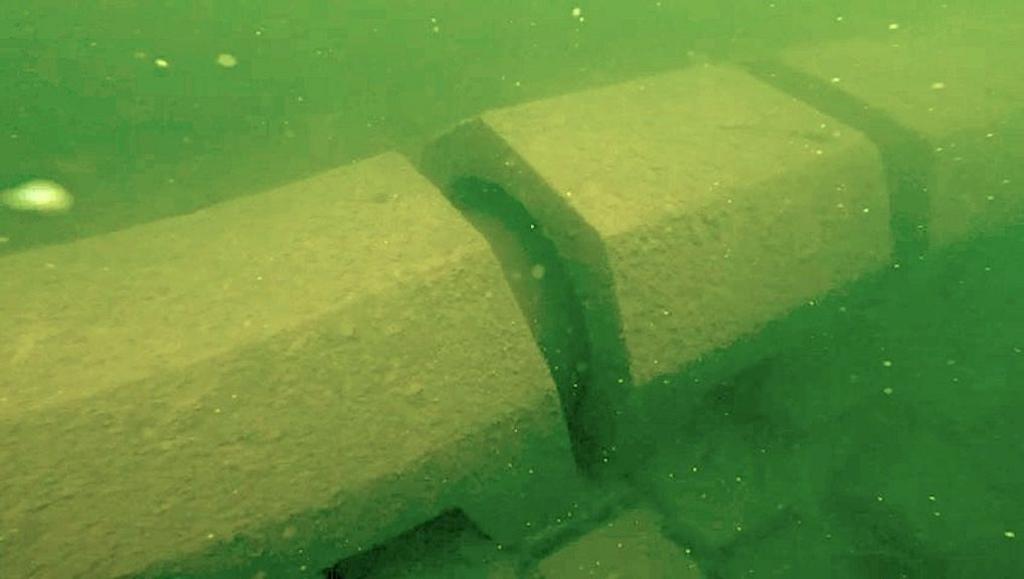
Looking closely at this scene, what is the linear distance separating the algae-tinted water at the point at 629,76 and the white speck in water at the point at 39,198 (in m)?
0.06

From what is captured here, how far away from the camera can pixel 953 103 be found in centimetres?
235

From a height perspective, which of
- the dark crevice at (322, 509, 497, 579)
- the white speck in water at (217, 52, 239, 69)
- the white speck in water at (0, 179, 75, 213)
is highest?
the white speck in water at (217, 52, 239, 69)

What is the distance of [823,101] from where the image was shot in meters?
2.39

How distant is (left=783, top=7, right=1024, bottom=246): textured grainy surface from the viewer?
2207 mm

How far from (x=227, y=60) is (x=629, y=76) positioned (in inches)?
126

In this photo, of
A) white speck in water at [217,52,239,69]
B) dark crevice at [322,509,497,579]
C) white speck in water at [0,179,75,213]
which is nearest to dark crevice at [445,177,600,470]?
dark crevice at [322,509,497,579]

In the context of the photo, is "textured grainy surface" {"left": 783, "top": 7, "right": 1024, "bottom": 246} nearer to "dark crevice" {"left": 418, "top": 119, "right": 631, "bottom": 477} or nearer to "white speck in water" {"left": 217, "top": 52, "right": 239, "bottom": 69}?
"dark crevice" {"left": 418, "top": 119, "right": 631, "bottom": 477}

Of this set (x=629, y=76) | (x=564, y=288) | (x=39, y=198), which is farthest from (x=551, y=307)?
(x=629, y=76)

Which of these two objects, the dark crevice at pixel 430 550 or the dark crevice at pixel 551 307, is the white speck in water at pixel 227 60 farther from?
the dark crevice at pixel 430 550

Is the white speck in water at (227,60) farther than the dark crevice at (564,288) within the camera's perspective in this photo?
Yes

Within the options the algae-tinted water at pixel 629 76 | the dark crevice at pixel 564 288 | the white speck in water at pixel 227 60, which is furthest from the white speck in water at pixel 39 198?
the dark crevice at pixel 564 288

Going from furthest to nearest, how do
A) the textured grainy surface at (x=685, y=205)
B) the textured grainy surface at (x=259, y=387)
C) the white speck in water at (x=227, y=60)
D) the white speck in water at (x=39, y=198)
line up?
the white speck in water at (x=227, y=60) < the white speck in water at (x=39, y=198) < the textured grainy surface at (x=685, y=205) < the textured grainy surface at (x=259, y=387)

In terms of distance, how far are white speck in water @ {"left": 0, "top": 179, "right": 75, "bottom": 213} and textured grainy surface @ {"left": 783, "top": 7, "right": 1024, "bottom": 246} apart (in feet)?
11.8

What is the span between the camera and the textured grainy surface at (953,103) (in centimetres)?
221
